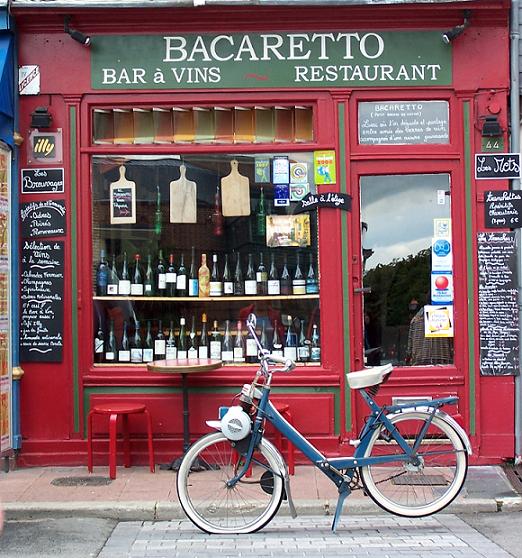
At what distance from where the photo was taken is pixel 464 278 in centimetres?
770

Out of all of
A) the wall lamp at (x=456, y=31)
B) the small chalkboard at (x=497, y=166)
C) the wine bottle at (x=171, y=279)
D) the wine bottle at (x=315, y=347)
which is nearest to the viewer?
the wall lamp at (x=456, y=31)

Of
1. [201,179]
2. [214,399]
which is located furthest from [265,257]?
[214,399]

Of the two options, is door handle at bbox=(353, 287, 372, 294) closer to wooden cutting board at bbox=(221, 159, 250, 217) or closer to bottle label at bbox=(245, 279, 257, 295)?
bottle label at bbox=(245, 279, 257, 295)

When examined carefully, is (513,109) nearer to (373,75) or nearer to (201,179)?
(373,75)

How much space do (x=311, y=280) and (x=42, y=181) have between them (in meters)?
2.80

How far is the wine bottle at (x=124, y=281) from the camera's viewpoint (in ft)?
26.2

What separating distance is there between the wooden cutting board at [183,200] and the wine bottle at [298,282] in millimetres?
1134

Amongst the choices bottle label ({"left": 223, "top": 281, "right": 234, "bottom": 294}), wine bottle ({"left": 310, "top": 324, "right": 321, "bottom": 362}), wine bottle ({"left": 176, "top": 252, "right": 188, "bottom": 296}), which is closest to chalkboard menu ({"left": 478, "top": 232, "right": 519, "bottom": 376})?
wine bottle ({"left": 310, "top": 324, "right": 321, "bottom": 362})

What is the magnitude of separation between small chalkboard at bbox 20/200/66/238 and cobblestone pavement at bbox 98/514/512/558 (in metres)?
3.00

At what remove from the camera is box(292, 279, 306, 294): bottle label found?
7.92m

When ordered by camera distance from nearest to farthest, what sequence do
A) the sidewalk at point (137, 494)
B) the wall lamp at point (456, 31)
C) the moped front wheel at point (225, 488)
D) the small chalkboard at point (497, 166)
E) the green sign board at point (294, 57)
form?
the moped front wheel at point (225, 488) → the sidewalk at point (137, 494) → the wall lamp at point (456, 31) → the small chalkboard at point (497, 166) → the green sign board at point (294, 57)

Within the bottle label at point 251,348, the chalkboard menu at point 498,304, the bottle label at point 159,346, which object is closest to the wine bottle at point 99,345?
the bottle label at point 159,346

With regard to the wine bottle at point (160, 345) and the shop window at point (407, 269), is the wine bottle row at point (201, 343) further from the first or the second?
the shop window at point (407, 269)

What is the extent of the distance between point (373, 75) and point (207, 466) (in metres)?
4.18
